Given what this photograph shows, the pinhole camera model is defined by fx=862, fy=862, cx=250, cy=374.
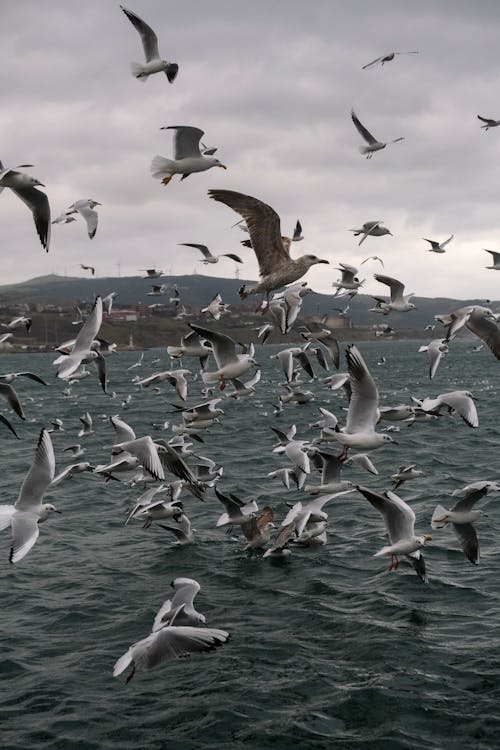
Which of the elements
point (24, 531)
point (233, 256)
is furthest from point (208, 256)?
point (24, 531)

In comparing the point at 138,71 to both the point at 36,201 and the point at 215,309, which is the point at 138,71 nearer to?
the point at 36,201

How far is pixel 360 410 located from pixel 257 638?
10.6ft

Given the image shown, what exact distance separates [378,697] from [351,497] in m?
9.81

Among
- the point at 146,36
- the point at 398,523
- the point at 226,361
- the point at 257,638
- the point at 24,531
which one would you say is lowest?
the point at 257,638

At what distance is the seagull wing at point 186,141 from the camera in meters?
11.7

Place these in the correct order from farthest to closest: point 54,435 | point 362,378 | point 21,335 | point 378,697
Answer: point 21,335 < point 54,435 < point 362,378 < point 378,697

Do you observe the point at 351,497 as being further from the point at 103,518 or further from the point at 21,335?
the point at 21,335

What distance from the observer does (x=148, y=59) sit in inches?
493

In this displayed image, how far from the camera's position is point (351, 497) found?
62.3 feet

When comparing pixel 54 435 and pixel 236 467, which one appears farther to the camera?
pixel 54 435

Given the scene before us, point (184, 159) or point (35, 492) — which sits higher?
point (184, 159)

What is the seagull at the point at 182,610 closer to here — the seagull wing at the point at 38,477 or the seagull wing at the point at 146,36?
the seagull wing at the point at 38,477

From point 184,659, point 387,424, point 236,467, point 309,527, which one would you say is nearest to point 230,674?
point 184,659

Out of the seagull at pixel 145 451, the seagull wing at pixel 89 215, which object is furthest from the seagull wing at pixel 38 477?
the seagull wing at pixel 89 215
